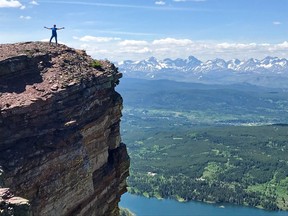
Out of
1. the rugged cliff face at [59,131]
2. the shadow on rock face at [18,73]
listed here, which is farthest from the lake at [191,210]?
the shadow on rock face at [18,73]

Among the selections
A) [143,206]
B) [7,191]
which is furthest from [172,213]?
[7,191]

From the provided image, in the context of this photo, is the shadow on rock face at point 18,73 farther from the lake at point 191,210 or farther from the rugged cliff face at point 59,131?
the lake at point 191,210

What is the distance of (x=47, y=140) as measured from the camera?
2012 cm

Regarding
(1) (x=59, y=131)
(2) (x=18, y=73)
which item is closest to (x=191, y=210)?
(2) (x=18, y=73)

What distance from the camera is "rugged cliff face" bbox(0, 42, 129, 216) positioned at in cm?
1886

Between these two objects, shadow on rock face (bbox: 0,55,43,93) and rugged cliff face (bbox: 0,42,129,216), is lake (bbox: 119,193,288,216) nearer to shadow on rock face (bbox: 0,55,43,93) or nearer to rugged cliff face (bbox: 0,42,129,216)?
rugged cliff face (bbox: 0,42,129,216)

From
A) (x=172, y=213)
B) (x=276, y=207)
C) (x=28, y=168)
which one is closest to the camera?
(x=28, y=168)

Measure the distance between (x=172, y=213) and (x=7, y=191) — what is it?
6735 inches

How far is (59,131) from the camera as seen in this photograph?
2108 centimetres

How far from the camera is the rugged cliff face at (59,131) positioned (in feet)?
61.9

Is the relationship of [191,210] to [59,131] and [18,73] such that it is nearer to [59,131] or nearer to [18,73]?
[18,73]

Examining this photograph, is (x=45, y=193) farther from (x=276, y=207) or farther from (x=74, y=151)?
(x=276, y=207)

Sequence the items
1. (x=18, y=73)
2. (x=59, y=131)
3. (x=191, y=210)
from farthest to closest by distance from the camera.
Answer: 1. (x=191, y=210)
2. (x=18, y=73)
3. (x=59, y=131)

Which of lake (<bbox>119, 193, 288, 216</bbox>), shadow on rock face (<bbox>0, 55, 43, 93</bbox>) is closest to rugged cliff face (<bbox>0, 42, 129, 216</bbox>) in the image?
shadow on rock face (<bbox>0, 55, 43, 93</bbox>)
